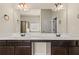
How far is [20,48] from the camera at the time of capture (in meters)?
3.63

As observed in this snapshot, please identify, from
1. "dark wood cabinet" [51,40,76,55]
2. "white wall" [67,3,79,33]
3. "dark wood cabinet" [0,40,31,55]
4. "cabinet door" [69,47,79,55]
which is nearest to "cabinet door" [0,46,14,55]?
"dark wood cabinet" [0,40,31,55]

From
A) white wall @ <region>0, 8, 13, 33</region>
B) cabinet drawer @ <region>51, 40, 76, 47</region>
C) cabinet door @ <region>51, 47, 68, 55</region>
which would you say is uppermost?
white wall @ <region>0, 8, 13, 33</region>

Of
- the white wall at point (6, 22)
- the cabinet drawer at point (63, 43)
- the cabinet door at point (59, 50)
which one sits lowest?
the cabinet door at point (59, 50)

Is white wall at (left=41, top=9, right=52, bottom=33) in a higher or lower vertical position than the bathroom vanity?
higher

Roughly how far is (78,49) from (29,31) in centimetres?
163

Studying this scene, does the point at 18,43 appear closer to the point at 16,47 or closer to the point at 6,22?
the point at 16,47

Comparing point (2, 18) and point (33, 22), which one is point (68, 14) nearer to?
point (33, 22)

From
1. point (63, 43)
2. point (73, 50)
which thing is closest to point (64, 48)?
point (63, 43)

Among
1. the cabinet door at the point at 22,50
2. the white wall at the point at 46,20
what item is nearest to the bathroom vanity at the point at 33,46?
the cabinet door at the point at 22,50

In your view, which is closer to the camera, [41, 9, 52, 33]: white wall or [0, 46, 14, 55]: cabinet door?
[0, 46, 14, 55]: cabinet door

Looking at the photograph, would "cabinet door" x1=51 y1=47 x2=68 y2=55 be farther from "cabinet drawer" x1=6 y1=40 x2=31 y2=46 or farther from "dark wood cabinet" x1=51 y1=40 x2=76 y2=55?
"cabinet drawer" x1=6 y1=40 x2=31 y2=46

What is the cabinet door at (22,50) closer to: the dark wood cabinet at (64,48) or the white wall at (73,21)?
the dark wood cabinet at (64,48)

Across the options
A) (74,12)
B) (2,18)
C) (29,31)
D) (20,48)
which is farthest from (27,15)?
(74,12)

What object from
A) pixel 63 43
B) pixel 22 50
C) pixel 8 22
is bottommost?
pixel 22 50
